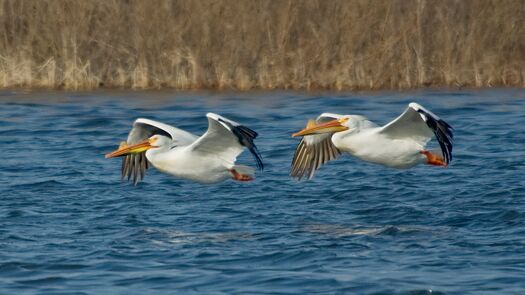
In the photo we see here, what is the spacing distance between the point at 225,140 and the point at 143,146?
34.5 inches

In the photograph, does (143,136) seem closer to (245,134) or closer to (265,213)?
(265,213)

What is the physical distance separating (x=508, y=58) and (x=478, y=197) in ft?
22.8

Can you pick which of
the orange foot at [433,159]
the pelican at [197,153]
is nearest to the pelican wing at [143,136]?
the pelican at [197,153]

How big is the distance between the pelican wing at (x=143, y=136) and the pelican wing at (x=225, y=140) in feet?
1.43

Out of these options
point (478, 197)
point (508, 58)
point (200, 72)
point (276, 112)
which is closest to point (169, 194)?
point (478, 197)

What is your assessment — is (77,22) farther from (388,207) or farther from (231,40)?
(388,207)

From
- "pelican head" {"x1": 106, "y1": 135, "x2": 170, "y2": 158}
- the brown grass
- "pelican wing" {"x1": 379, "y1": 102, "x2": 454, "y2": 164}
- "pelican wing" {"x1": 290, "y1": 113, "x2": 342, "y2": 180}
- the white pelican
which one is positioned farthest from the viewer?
the brown grass

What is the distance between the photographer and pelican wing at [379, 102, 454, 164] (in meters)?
9.98

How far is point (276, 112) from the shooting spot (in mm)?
18062

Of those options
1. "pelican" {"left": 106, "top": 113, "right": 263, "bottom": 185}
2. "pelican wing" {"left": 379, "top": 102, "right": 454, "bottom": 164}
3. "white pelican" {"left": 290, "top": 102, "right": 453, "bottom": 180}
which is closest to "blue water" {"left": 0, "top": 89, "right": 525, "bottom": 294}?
"pelican" {"left": 106, "top": 113, "right": 263, "bottom": 185}

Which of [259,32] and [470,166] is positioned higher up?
[259,32]

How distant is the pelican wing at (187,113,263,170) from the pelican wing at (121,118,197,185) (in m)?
0.44

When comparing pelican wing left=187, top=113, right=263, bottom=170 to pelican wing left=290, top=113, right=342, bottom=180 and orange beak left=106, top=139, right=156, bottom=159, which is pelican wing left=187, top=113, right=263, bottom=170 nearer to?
orange beak left=106, top=139, right=156, bottom=159

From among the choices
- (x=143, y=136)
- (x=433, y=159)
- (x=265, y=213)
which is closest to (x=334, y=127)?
(x=433, y=159)
